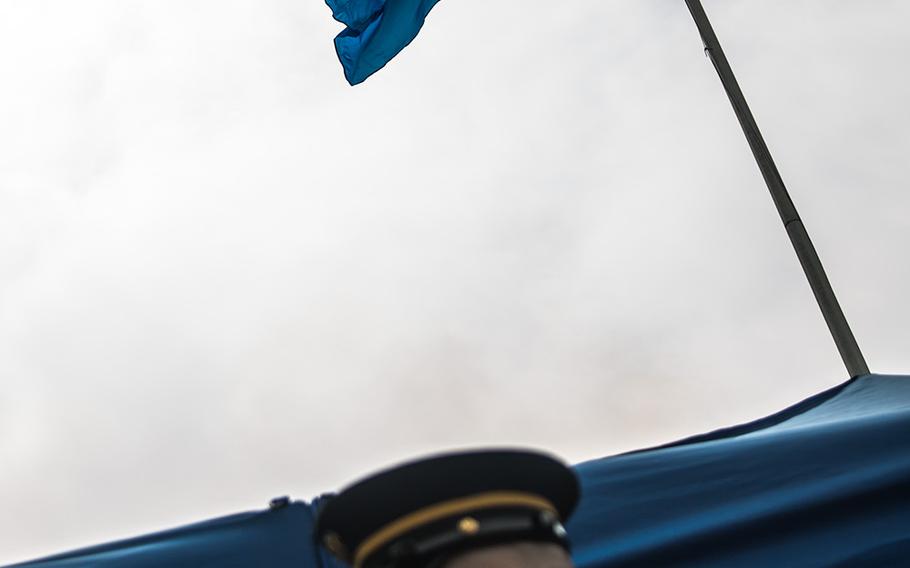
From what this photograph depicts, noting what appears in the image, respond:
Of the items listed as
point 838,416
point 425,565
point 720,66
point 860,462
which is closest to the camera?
point 425,565

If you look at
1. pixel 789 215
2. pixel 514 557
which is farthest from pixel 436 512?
pixel 789 215

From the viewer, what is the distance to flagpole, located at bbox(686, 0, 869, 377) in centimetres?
351

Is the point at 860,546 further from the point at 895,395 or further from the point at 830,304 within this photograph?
the point at 830,304

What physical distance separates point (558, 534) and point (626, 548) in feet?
2.21

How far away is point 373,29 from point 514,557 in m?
4.13

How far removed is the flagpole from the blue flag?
1611 mm

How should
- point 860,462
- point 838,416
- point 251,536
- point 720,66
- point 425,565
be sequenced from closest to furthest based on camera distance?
point 425,565 < point 251,536 < point 860,462 < point 838,416 < point 720,66

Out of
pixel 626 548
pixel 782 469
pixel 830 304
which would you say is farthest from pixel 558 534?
pixel 830 304

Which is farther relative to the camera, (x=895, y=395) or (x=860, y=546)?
(x=895, y=395)

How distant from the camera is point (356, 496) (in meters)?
1.37

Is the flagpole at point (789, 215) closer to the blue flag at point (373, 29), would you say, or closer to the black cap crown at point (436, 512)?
the blue flag at point (373, 29)

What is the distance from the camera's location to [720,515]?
6.71 ft

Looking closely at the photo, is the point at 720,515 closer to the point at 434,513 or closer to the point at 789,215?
the point at 434,513

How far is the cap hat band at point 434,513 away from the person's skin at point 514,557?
0.23ft
